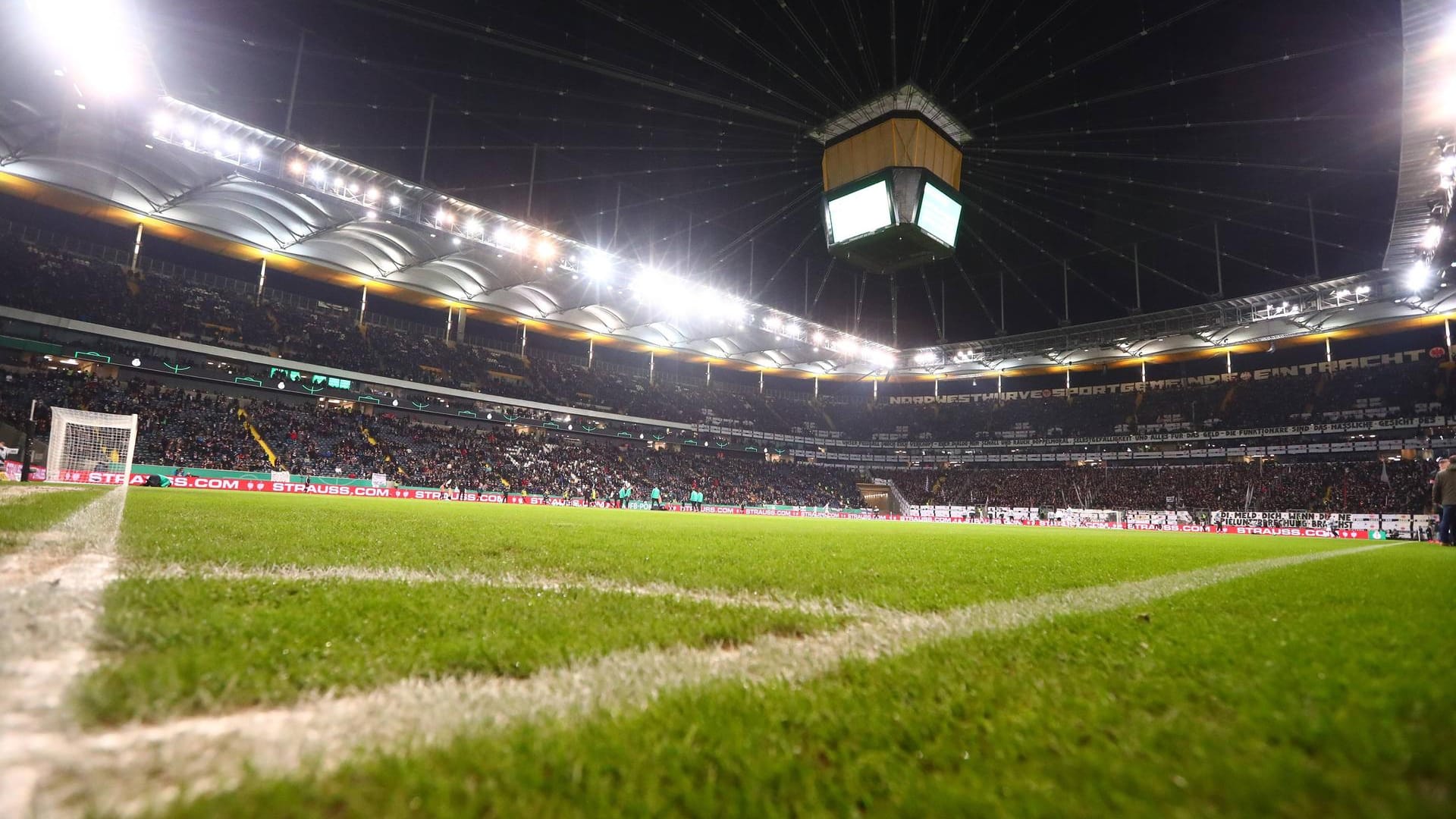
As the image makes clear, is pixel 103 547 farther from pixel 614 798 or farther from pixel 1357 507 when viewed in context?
pixel 1357 507

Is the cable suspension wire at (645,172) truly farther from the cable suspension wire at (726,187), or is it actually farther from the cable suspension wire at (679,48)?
the cable suspension wire at (679,48)

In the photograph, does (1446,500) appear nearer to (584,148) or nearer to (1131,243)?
(1131,243)

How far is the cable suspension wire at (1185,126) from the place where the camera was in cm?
1747

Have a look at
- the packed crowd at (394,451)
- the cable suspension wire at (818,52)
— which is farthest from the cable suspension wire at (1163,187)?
the packed crowd at (394,451)

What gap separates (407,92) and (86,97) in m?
9.08

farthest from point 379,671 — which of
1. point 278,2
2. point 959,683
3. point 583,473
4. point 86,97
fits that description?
point 583,473

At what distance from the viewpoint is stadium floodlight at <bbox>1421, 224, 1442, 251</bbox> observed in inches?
901

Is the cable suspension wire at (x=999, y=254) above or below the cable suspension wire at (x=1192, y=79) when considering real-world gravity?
above

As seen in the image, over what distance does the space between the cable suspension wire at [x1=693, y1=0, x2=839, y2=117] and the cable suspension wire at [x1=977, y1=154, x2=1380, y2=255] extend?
9.12 m

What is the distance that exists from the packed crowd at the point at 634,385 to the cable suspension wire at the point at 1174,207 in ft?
53.9

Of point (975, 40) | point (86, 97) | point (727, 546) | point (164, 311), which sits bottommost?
point (727, 546)

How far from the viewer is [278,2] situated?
1596 cm

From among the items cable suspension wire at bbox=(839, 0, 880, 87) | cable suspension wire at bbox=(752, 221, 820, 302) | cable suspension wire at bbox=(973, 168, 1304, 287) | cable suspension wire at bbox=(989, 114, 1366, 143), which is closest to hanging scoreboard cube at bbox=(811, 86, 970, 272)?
cable suspension wire at bbox=(839, 0, 880, 87)

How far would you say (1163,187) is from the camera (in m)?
22.6
